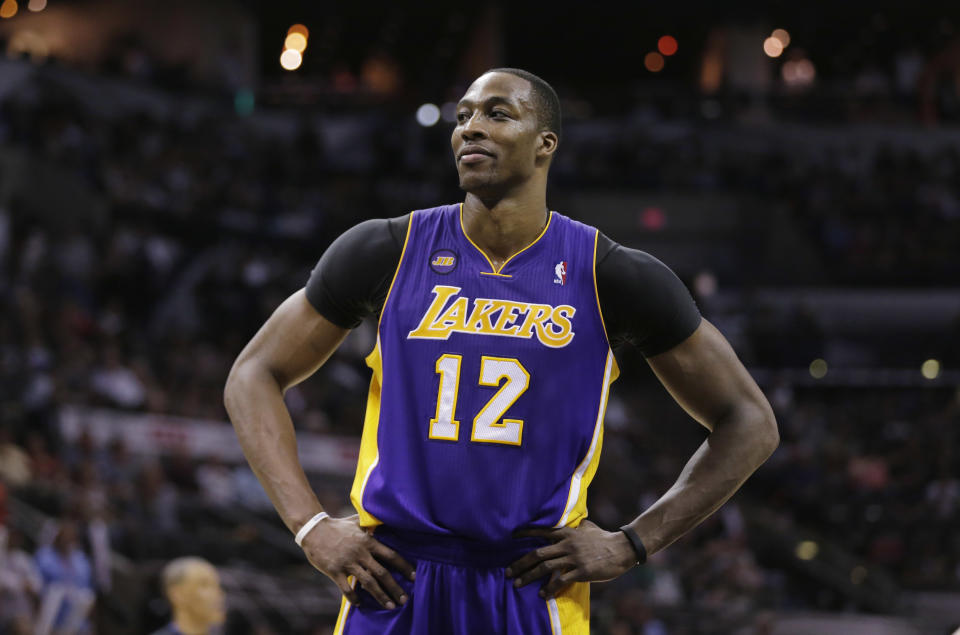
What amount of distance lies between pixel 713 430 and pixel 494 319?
656mm

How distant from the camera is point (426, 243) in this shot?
294 cm

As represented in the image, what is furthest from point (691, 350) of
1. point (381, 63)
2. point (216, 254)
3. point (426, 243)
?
point (381, 63)

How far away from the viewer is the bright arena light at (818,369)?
17594mm

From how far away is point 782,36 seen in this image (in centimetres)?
2469

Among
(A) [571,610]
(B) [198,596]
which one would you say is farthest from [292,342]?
(B) [198,596]

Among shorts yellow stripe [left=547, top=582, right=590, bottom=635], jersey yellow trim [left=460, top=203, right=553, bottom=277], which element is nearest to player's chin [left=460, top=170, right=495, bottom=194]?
jersey yellow trim [left=460, top=203, right=553, bottom=277]

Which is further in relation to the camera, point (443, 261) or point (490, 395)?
point (443, 261)

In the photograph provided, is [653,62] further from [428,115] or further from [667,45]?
[428,115]

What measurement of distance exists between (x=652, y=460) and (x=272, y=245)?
634 cm

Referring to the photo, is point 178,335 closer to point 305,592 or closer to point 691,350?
point 305,592

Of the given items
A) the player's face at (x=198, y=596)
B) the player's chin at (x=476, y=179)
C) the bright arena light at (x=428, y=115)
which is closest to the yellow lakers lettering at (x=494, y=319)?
the player's chin at (x=476, y=179)

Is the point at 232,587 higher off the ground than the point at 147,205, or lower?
lower

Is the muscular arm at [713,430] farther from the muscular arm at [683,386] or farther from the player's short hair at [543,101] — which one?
the player's short hair at [543,101]

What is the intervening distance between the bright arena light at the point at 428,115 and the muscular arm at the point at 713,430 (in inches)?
715
